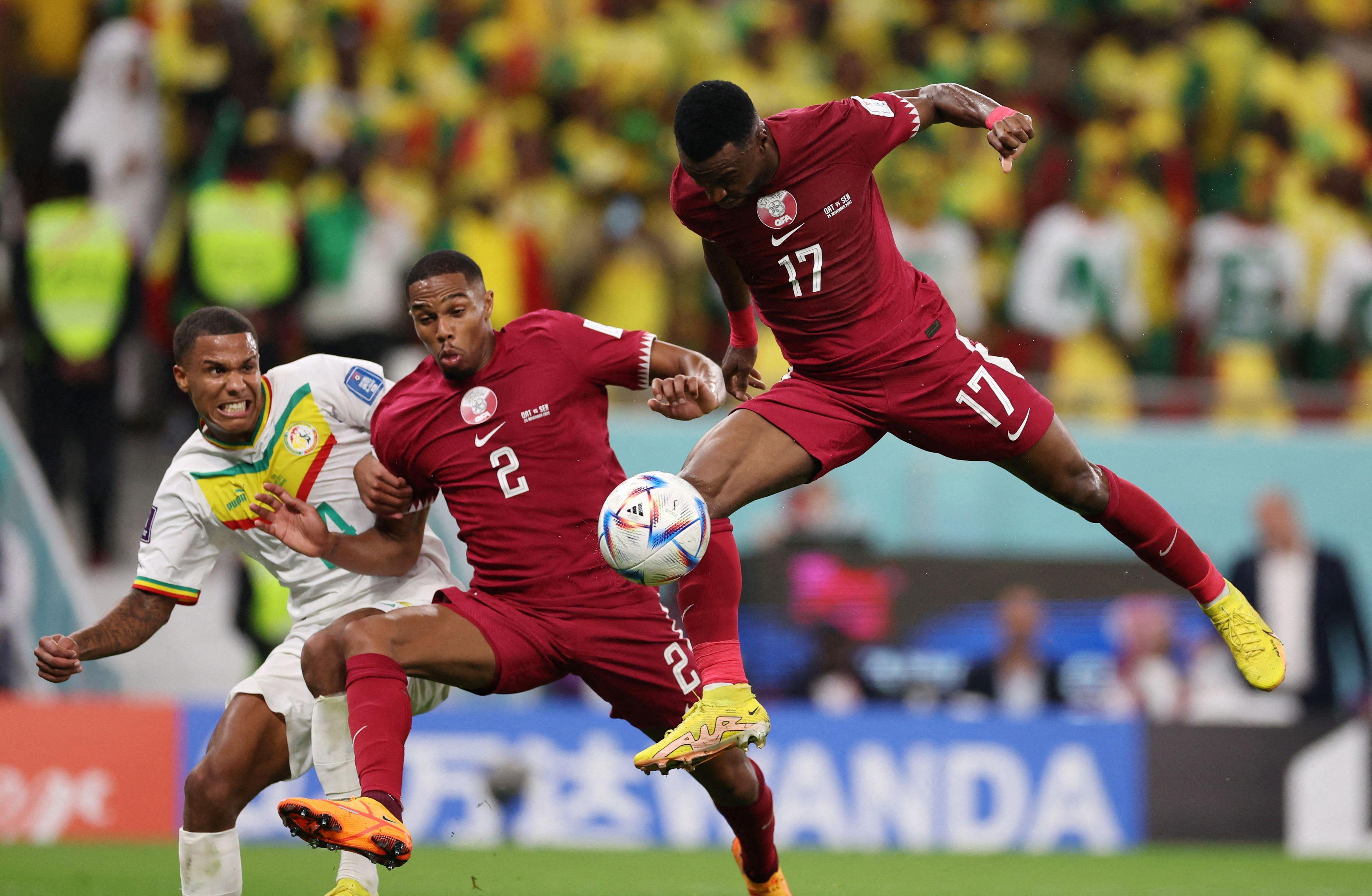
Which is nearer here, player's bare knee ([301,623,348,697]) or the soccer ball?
the soccer ball

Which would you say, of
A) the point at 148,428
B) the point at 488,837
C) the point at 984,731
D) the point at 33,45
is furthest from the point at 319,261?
the point at 984,731

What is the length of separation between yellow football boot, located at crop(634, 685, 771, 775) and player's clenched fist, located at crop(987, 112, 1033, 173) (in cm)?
198

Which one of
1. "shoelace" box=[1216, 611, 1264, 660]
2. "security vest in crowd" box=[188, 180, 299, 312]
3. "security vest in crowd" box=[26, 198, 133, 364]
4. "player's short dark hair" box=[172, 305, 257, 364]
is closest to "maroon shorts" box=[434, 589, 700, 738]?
"player's short dark hair" box=[172, 305, 257, 364]

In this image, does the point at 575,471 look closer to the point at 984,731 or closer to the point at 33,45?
the point at 984,731

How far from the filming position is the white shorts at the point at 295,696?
6.55m

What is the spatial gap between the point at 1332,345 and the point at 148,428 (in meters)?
7.94

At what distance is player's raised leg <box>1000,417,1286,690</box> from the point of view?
6.58 metres

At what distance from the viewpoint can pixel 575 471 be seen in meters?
6.46

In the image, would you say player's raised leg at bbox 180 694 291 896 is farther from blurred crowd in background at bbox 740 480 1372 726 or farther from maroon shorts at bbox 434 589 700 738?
blurred crowd in background at bbox 740 480 1372 726

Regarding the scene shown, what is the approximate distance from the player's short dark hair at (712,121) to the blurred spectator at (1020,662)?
5633 mm

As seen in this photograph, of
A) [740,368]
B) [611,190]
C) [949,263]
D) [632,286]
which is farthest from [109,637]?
[949,263]

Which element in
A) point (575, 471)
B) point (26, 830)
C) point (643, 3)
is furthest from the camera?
point (643, 3)

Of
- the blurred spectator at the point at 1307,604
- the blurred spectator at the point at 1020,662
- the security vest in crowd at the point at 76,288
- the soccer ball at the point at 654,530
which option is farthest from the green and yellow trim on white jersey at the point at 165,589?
the blurred spectator at the point at 1307,604

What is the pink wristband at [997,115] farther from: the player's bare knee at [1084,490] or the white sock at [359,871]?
the white sock at [359,871]
